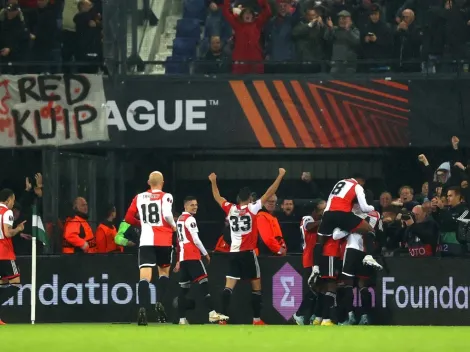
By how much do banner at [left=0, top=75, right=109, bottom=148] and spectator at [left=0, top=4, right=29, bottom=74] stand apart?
836 mm

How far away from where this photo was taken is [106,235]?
2184 cm

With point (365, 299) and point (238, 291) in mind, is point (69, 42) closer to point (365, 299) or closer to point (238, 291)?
point (238, 291)

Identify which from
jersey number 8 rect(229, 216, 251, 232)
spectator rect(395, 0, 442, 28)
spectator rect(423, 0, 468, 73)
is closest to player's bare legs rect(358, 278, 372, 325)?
jersey number 8 rect(229, 216, 251, 232)

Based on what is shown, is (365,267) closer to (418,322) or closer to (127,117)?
(418,322)

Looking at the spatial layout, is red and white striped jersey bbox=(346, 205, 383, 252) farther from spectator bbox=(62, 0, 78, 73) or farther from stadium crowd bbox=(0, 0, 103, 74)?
spectator bbox=(62, 0, 78, 73)

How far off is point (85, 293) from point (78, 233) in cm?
92

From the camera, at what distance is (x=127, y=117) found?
23.3 meters

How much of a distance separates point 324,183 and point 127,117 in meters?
4.89

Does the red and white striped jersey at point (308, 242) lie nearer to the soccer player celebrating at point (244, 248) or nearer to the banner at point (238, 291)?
the soccer player celebrating at point (244, 248)

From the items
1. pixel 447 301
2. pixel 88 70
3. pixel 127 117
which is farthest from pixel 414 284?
pixel 88 70

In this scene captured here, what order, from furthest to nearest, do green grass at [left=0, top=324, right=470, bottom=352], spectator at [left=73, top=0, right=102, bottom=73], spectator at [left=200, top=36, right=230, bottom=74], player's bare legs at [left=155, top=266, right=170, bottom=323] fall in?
spectator at [left=73, top=0, right=102, bottom=73] < spectator at [left=200, top=36, right=230, bottom=74] < player's bare legs at [left=155, top=266, right=170, bottom=323] < green grass at [left=0, top=324, right=470, bottom=352]

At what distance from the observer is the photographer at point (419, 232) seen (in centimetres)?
2052

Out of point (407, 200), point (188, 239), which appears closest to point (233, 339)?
point (188, 239)

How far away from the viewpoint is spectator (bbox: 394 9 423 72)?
76.7 feet
